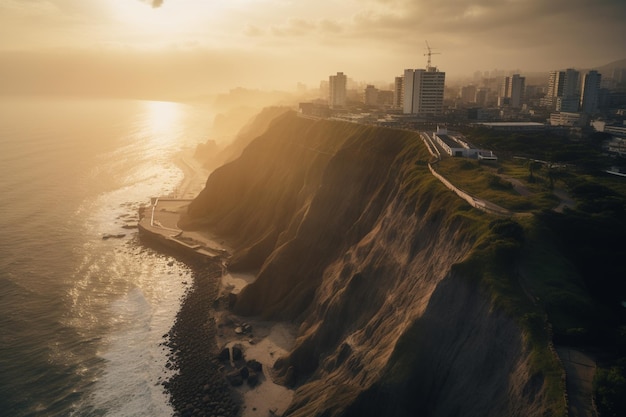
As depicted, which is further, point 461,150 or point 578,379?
point 461,150

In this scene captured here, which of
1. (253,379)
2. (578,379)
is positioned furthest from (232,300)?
(578,379)

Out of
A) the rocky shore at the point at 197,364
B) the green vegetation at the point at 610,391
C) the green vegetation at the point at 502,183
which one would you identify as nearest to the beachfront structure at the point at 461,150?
the green vegetation at the point at 502,183

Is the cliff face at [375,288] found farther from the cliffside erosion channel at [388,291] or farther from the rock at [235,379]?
the rock at [235,379]

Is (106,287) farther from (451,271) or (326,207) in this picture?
(451,271)

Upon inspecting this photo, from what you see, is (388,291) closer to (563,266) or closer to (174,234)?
(563,266)

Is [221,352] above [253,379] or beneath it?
above

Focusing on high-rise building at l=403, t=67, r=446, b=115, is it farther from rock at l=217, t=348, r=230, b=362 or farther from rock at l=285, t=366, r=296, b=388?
rock at l=285, t=366, r=296, b=388

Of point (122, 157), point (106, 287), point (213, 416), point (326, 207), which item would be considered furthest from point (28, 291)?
point (122, 157)

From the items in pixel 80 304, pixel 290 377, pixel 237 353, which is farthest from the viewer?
pixel 80 304
